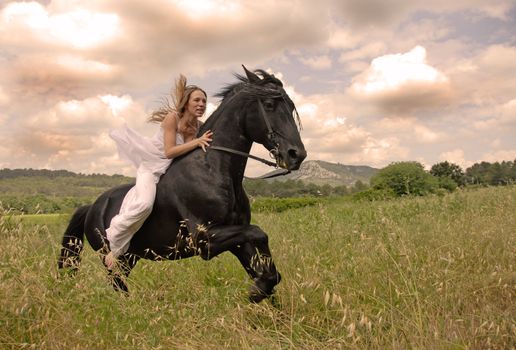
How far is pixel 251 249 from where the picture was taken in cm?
436

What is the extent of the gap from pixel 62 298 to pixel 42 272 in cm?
32

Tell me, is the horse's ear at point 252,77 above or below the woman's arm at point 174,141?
above

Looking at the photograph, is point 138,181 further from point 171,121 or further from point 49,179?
point 49,179

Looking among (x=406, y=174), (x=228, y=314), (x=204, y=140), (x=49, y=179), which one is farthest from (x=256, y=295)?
(x=49, y=179)

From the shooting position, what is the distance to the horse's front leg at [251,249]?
415cm

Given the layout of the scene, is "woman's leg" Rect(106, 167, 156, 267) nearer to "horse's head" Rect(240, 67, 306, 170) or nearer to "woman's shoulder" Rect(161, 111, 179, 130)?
"woman's shoulder" Rect(161, 111, 179, 130)

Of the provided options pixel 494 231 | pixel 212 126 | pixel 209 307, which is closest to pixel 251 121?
pixel 212 126

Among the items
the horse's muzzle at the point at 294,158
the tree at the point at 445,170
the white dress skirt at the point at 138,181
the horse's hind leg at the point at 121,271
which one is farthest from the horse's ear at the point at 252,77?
the tree at the point at 445,170

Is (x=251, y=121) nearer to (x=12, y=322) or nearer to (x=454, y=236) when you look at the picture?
(x=12, y=322)

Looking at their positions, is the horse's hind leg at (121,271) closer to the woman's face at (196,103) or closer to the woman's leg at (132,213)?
the woman's leg at (132,213)

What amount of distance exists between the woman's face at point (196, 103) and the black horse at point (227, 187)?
27 cm

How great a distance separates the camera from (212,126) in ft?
16.5

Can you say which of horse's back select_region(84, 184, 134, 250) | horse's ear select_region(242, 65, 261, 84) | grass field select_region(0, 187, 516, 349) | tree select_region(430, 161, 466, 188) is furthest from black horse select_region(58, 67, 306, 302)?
tree select_region(430, 161, 466, 188)

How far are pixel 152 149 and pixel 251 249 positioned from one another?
6.35ft
